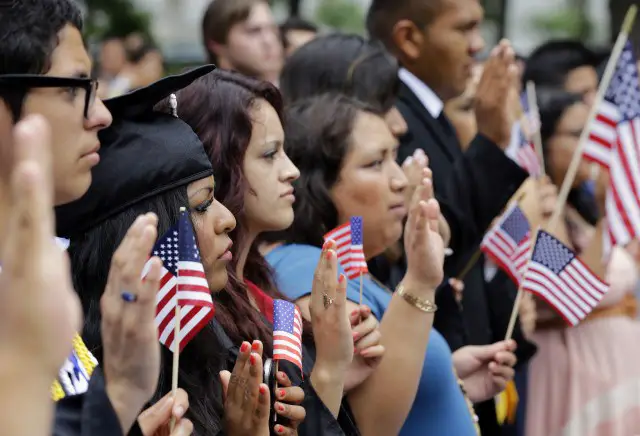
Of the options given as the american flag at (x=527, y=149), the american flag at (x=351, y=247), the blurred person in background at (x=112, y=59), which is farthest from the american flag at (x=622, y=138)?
the blurred person in background at (x=112, y=59)

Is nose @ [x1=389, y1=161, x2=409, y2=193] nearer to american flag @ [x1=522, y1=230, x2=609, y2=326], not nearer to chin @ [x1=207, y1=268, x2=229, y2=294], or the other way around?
american flag @ [x1=522, y1=230, x2=609, y2=326]

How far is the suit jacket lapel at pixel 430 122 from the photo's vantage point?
211 inches

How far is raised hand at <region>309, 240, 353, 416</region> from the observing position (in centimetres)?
330

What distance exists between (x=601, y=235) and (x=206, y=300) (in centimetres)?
398

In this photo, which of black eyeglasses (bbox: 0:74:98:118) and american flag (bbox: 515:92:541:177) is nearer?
black eyeglasses (bbox: 0:74:98:118)

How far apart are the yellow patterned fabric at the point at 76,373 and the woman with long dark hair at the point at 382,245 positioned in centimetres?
137

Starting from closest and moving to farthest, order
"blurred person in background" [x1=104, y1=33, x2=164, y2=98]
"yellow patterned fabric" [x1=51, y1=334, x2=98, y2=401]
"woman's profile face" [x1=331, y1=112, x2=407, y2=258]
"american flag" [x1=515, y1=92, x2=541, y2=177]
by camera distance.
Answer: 1. "yellow patterned fabric" [x1=51, y1=334, x2=98, y2=401]
2. "woman's profile face" [x1=331, y1=112, x2=407, y2=258]
3. "american flag" [x1=515, y1=92, x2=541, y2=177]
4. "blurred person in background" [x1=104, y1=33, x2=164, y2=98]

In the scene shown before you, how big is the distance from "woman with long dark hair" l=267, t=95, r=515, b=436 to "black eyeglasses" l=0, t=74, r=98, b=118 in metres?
1.34

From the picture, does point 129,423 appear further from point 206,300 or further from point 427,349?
point 427,349

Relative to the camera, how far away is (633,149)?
5359mm

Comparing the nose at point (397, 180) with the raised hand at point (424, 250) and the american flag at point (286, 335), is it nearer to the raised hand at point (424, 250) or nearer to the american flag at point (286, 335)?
the raised hand at point (424, 250)

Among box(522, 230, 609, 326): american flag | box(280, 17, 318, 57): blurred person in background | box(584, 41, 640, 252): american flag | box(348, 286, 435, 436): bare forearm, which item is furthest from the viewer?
box(280, 17, 318, 57): blurred person in background

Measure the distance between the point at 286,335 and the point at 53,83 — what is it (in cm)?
90

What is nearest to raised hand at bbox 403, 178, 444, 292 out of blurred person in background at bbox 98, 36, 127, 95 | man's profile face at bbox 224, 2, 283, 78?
man's profile face at bbox 224, 2, 283, 78
